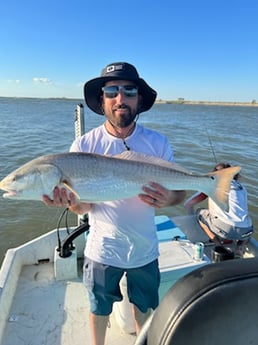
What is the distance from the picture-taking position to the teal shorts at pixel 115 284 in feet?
7.43

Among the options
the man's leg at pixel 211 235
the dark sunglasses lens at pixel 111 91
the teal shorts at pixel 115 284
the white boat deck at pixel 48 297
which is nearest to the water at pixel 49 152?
the man's leg at pixel 211 235

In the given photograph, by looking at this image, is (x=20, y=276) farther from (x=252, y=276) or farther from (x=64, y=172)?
(x=252, y=276)

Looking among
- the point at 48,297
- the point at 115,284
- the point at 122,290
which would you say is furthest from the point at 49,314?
the point at 115,284

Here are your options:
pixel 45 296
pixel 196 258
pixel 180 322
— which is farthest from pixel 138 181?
pixel 45 296

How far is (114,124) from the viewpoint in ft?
7.38

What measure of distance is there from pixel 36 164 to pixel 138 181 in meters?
0.66

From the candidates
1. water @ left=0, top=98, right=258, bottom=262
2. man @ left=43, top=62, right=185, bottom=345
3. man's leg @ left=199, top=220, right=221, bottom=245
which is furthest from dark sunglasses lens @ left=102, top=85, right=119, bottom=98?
water @ left=0, top=98, right=258, bottom=262

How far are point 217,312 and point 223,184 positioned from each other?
1.17m

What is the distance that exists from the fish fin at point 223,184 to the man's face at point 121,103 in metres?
0.73

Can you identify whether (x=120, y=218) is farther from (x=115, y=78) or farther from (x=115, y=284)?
(x=115, y=78)

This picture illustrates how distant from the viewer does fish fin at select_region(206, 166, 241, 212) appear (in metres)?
2.18

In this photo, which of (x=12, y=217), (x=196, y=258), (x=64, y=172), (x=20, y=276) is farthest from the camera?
(x=12, y=217)

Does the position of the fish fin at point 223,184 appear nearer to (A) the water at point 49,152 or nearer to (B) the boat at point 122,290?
(B) the boat at point 122,290

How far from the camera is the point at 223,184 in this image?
219 centimetres
